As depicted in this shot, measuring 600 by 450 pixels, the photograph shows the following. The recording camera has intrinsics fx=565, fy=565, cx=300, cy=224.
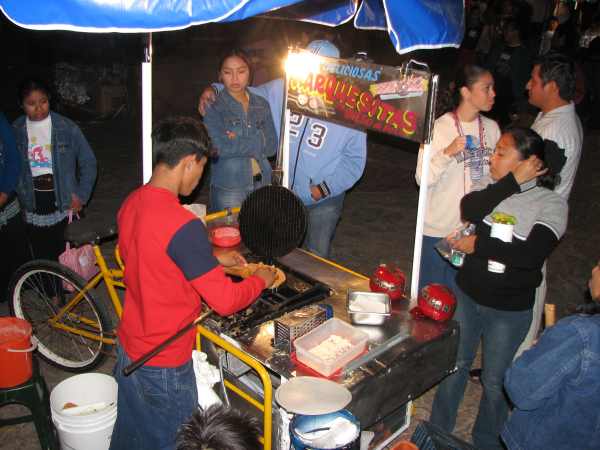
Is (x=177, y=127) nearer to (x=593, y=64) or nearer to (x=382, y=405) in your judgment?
(x=382, y=405)

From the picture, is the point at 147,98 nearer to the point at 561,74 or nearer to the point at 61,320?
the point at 61,320

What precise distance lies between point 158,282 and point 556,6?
12105 millimetres

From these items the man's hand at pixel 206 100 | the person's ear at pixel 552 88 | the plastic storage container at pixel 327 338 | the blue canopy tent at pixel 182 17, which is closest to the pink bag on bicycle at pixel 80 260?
the man's hand at pixel 206 100

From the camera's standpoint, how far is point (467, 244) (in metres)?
3.12

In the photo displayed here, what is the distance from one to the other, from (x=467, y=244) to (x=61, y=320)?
3069mm

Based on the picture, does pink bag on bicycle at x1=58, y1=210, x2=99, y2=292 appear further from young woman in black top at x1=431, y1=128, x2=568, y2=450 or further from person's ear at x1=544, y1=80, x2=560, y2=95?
person's ear at x1=544, y1=80, x2=560, y2=95

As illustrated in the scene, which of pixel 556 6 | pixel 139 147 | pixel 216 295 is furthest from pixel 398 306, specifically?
pixel 556 6

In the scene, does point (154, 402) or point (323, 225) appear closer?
point (154, 402)

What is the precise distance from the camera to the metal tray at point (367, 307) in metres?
2.89

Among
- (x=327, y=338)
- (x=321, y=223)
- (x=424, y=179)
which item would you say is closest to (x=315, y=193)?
(x=321, y=223)

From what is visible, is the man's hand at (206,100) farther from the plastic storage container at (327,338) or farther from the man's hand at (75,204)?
the plastic storage container at (327,338)

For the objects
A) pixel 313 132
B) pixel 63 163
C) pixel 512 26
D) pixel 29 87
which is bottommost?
pixel 63 163

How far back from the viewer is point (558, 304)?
5.59 meters

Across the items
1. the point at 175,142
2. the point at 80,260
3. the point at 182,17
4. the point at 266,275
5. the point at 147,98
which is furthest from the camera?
the point at 80,260
